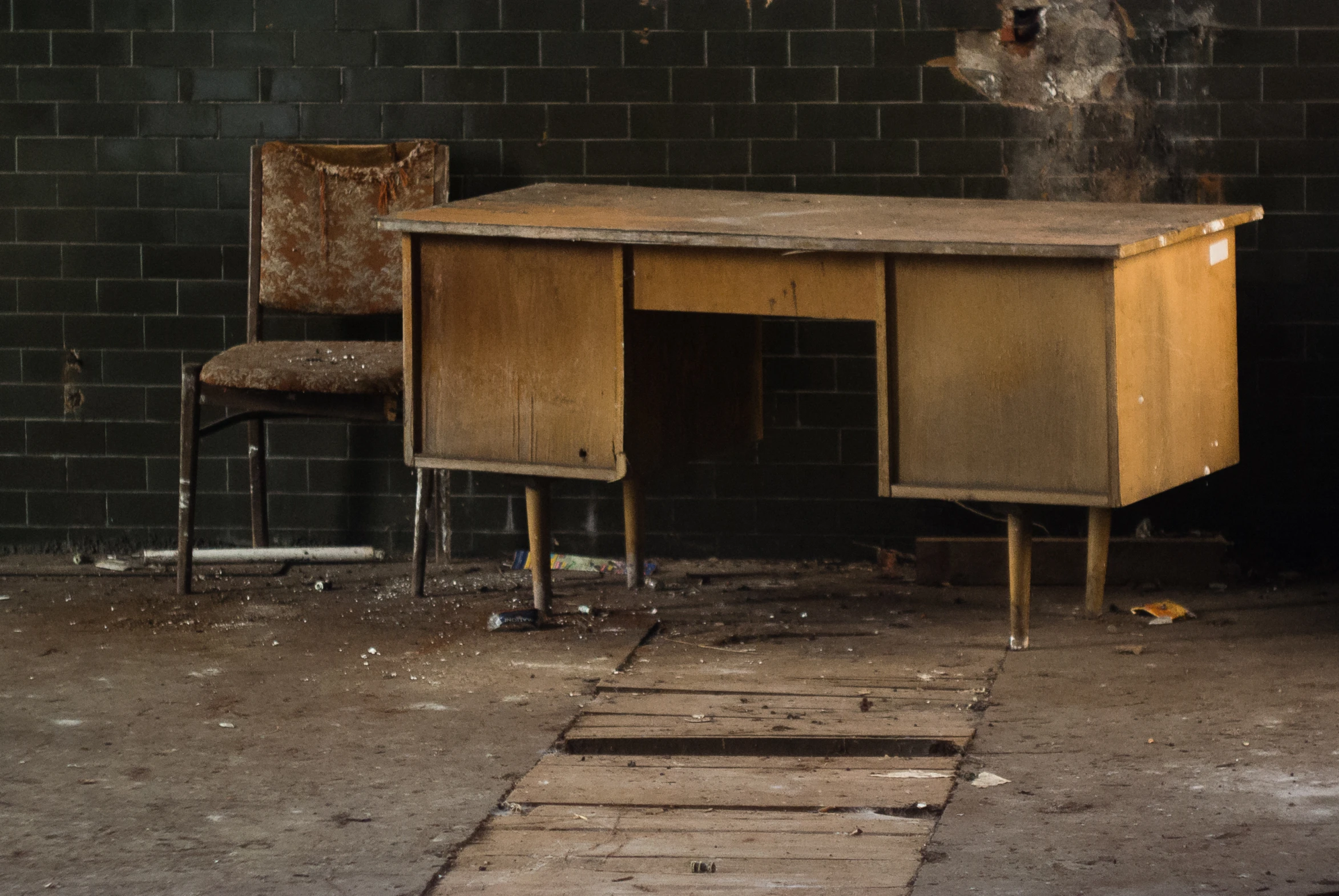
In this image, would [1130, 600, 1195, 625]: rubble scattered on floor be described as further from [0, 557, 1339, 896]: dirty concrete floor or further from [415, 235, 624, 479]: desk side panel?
[415, 235, 624, 479]: desk side panel

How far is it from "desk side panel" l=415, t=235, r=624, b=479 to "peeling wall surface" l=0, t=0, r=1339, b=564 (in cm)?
93

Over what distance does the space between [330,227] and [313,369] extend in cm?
55

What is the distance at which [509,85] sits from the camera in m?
4.77

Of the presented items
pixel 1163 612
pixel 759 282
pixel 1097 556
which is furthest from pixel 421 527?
pixel 1163 612

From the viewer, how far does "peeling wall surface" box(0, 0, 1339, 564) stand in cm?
455

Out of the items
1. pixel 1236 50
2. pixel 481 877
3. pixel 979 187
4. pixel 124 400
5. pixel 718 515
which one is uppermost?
pixel 1236 50

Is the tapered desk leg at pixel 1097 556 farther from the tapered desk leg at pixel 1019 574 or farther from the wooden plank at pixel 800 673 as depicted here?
the wooden plank at pixel 800 673

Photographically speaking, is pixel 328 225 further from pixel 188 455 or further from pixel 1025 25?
pixel 1025 25

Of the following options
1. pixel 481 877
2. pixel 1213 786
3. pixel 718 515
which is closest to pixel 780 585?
pixel 718 515

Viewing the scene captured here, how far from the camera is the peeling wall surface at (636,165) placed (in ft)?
14.9

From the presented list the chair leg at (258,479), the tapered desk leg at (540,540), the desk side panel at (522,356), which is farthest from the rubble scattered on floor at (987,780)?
the chair leg at (258,479)

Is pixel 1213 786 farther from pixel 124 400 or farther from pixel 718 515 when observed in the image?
pixel 124 400

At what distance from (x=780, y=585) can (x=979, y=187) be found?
1.12 metres

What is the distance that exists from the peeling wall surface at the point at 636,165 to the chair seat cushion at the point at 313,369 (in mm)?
447
